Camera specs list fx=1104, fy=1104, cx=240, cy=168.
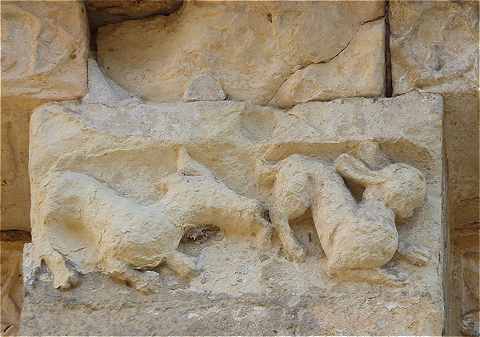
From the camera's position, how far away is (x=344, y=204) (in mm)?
2777

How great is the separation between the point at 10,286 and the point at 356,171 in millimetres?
1339

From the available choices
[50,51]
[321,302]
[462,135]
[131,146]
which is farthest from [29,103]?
[462,135]

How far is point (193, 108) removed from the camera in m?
3.04

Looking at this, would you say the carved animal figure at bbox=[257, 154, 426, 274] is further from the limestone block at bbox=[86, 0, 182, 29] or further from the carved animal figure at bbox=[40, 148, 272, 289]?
the limestone block at bbox=[86, 0, 182, 29]

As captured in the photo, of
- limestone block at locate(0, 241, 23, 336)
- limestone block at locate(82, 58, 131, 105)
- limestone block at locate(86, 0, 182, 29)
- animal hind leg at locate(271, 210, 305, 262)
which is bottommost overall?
limestone block at locate(0, 241, 23, 336)

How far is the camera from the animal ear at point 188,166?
2.92 meters

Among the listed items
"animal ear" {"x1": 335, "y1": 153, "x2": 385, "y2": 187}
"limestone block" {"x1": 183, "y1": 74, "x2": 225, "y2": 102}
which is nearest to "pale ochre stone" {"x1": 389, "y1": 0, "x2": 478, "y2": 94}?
"animal ear" {"x1": 335, "y1": 153, "x2": 385, "y2": 187}

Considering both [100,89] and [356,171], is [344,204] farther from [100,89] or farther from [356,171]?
[100,89]

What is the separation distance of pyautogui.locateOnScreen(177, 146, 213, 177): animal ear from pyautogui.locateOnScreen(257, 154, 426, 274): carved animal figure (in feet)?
0.48

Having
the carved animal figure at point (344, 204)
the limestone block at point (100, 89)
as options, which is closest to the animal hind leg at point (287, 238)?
the carved animal figure at point (344, 204)

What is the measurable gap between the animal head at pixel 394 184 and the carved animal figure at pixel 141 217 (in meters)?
0.26

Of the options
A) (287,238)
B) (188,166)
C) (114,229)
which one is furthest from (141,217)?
(287,238)

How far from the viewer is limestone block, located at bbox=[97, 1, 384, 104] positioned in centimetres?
308

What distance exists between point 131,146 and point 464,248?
3.88 feet
